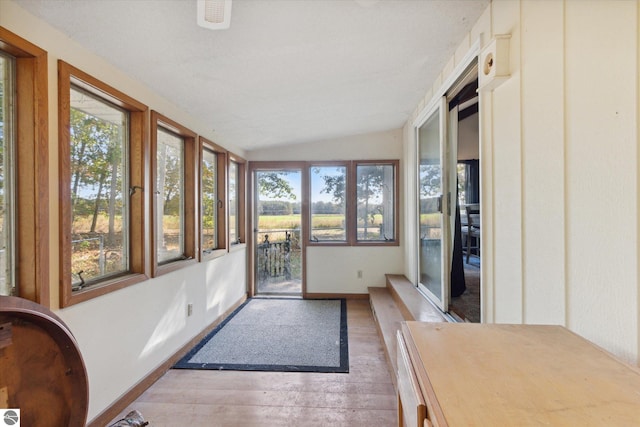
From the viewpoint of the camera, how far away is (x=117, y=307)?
1.73 meters

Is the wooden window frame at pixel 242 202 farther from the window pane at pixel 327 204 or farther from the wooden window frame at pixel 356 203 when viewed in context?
the wooden window frame at pixel 356 203

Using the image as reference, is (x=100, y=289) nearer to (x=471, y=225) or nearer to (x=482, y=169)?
(x=482, y=169)

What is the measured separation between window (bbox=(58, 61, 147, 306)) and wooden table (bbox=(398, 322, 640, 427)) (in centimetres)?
169

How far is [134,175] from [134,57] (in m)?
0.75

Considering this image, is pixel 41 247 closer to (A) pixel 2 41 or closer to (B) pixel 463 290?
(A) pixel 2 41

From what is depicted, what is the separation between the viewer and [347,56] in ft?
6.09

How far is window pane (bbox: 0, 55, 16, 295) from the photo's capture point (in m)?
1.22

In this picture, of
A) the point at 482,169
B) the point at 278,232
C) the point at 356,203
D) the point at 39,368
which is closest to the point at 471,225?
the point at 356,203

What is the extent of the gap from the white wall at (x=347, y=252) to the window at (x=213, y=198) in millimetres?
816

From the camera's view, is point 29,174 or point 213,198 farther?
point 213,198

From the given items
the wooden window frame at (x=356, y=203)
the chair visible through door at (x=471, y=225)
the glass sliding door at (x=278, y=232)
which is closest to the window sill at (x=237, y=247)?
the glass sliding door at (x=278, y=232)

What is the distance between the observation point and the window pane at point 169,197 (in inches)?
90.0


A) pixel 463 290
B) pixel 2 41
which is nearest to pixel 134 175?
pixel 2 41

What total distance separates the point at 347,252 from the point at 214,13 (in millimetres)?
3328
